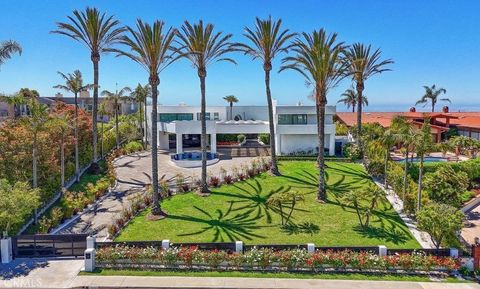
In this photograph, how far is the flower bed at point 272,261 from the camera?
60.5 feet

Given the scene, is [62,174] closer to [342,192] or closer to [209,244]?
[209,244]

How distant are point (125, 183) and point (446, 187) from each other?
26109mm

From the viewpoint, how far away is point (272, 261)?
18.7 meters

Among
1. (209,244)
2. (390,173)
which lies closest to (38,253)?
(209,244)

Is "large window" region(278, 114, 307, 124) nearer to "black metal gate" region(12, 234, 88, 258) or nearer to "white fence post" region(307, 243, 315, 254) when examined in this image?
"white fence post" region(307, 243, 315, 254)

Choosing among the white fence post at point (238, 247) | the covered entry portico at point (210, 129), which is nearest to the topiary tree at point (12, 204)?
the white fence post at point (238, 247)

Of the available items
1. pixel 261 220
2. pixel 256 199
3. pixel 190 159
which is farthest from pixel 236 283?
pixel 190 159

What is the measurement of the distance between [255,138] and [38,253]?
4071cm

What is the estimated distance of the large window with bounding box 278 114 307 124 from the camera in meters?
45.1

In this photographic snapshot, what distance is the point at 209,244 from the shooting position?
19.3 metres

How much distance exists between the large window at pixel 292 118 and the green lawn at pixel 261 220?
13.7 meters

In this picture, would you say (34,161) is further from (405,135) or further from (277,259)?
(405,135)

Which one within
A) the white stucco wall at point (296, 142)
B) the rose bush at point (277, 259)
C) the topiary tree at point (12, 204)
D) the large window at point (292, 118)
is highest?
the large window at point (292, 118)

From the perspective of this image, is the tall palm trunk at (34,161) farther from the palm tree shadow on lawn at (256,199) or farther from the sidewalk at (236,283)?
the palm tree shadow on lawn at (256,199)
